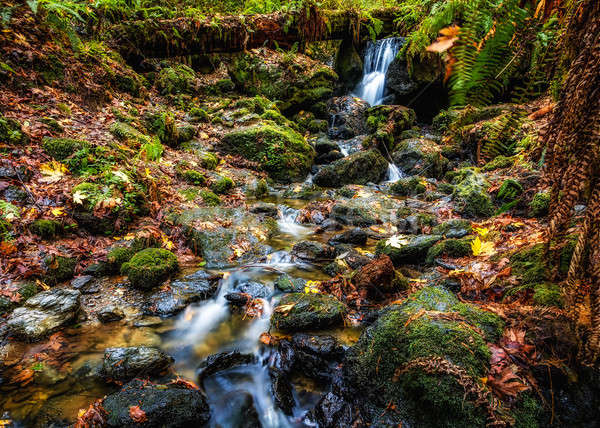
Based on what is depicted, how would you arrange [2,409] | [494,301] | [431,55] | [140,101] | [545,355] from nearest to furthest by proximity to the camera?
[431,55], [545,355], [2,409], [494,301], [140,101]

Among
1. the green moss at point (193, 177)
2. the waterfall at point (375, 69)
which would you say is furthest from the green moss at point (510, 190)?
the waterfall at point (375, 69)

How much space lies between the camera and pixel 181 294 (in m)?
3.90

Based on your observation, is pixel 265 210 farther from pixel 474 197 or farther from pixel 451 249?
pixel 474 197

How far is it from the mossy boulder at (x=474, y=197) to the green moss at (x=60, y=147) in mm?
7465

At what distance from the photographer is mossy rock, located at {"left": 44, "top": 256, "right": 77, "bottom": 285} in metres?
3.58

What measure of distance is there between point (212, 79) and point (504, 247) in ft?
40.2

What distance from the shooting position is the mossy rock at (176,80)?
10.6m

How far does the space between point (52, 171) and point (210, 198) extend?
9.08 feet

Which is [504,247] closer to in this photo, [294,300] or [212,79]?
[294,300]

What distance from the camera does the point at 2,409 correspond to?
2348 millimetres

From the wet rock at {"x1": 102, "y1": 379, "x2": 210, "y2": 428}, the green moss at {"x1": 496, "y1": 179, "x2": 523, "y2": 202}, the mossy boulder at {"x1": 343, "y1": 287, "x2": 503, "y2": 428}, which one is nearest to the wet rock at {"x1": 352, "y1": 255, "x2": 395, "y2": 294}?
the mossy boulder at {"x1": 343, "y1": 287, "x2": 503, "y2": 428}

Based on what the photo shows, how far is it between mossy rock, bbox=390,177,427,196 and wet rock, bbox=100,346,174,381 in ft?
23.5

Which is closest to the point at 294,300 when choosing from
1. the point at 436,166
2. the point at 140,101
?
the point at 436,166

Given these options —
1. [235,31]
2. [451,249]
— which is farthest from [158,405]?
[235,31]
